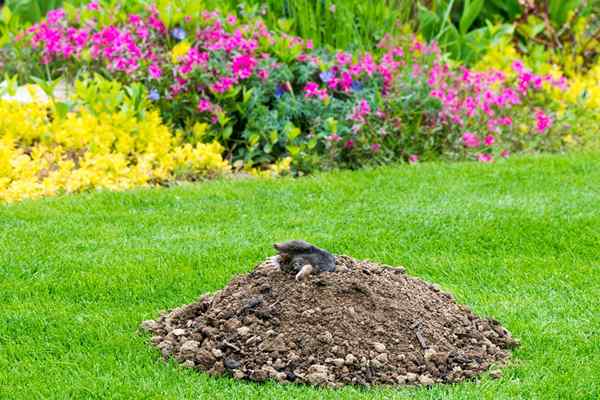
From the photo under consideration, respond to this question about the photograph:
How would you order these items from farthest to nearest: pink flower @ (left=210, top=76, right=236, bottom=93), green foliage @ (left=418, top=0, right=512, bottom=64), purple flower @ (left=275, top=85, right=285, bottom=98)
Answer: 1. green foliage @ (left=418, top=0, right=512, bottom=64)
2. purple flower @ (left=275, top=85, right=285, bottom=98)
3. pink flower @ (left=210, top=76, right=236, bottom=93)

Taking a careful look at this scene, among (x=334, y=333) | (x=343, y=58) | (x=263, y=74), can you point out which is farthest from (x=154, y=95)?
(x=334, y=333)

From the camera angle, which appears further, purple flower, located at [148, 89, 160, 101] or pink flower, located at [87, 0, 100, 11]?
pink flower, located at [87, 0, 100, 11]

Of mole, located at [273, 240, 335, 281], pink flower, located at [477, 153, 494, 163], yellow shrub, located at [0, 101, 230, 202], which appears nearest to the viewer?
mole, located at [273, 240, 335, 281]

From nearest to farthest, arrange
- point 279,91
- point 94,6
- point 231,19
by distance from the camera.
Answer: point 279,91 < point 231,19 < point 94,6

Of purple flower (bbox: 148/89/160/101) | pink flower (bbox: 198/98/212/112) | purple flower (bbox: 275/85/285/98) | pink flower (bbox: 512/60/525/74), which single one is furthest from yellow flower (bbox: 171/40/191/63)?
pink flower (bbox: 512/60/525/74)

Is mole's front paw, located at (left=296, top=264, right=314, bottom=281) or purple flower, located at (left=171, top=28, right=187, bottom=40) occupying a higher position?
mole's front paw, located at (left=296, top=264, right=314, bottom=281)

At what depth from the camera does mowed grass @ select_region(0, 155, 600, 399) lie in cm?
385

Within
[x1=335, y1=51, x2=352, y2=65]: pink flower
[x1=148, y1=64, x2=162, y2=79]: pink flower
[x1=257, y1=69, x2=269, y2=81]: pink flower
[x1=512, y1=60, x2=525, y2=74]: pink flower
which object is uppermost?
[x1=335, y1=51, x2=352, y2=65]: pink flower

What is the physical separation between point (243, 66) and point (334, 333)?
400 cm

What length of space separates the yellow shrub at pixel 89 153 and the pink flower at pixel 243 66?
600mm

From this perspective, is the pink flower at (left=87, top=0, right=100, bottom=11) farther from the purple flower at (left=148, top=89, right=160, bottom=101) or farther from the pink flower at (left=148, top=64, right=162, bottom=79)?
the purple flower at (left=148, top=89, right=160, bottom=101)

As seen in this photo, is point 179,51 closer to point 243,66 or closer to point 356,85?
point 243,66

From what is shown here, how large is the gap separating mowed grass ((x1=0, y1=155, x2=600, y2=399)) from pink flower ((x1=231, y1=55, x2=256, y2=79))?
110 cm

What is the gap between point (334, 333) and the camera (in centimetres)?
385
